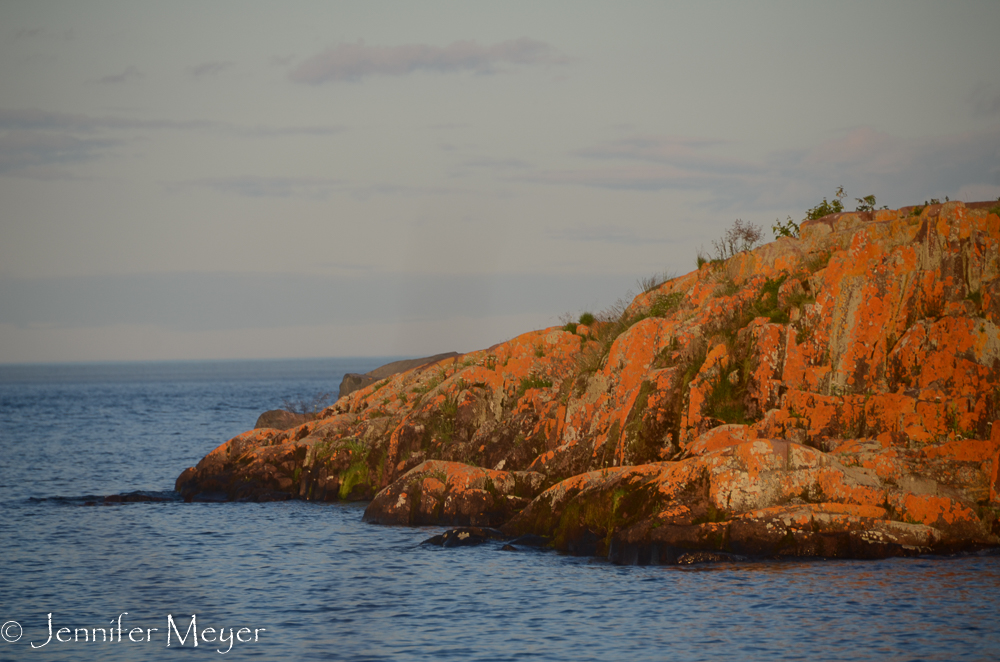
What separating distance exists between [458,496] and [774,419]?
9.73 meters

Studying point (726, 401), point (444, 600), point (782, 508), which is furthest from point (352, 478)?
point (782, 508)

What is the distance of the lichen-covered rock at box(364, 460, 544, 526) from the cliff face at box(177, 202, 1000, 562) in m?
0.06

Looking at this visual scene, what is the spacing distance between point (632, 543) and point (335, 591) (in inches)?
276

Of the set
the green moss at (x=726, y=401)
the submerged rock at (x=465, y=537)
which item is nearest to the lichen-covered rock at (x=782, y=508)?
the submerged rock at (x=465, y=537)

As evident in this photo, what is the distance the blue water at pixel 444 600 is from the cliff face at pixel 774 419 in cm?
134

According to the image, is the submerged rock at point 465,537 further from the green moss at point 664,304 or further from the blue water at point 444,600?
the green moss at point 664,304

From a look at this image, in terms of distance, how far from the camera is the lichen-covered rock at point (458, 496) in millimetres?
27516

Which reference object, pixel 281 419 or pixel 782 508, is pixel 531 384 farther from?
pixel 281 419

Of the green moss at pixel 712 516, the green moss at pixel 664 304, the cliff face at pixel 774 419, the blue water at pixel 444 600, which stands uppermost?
the green moss at pixel 664 304

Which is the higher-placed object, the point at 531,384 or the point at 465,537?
the point at 531,384

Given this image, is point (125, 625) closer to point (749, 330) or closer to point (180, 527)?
point (180, 527)

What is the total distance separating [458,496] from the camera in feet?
91.4

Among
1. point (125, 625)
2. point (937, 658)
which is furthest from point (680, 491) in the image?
point (125, 625)

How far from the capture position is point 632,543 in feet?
70.8
